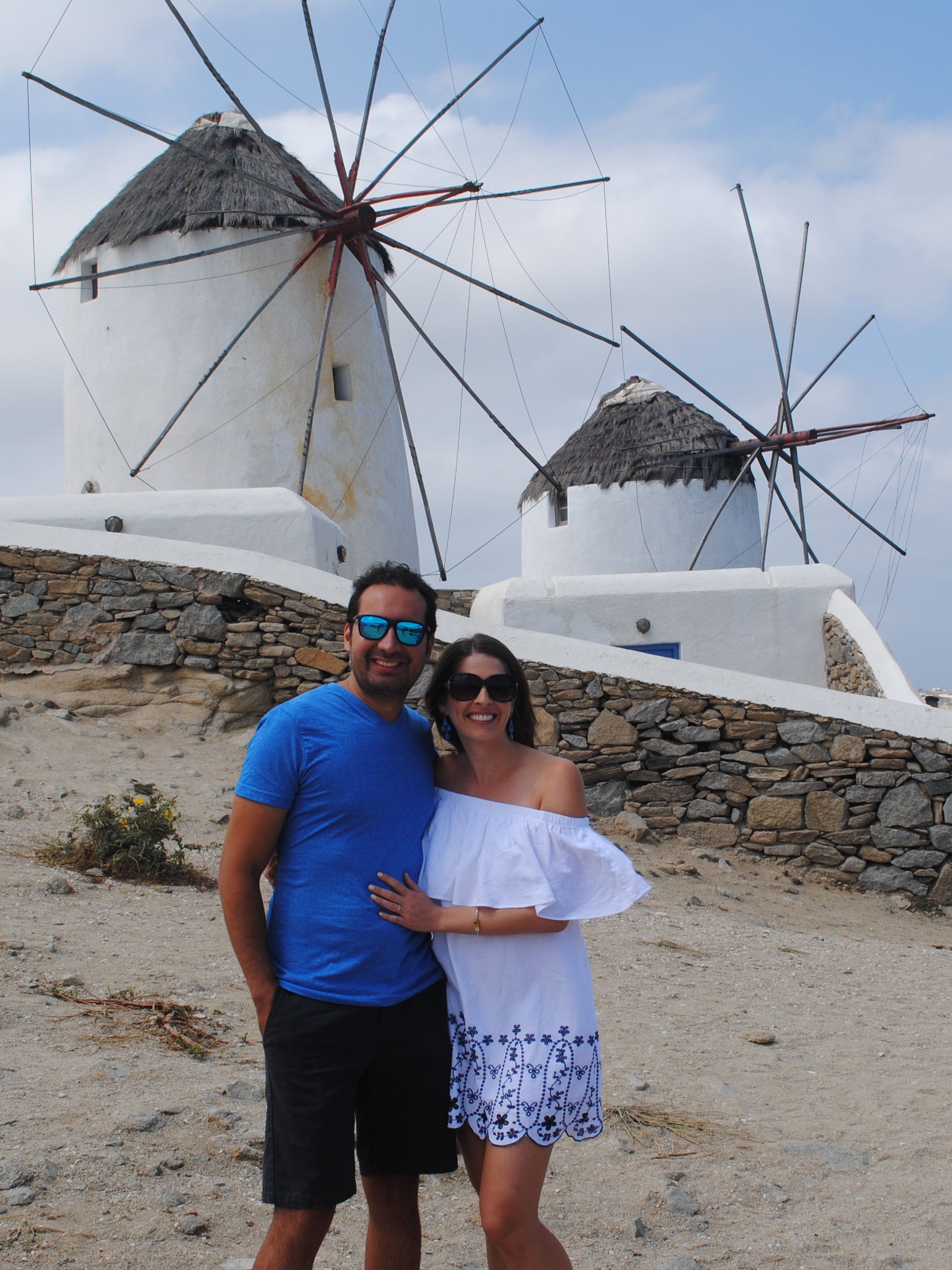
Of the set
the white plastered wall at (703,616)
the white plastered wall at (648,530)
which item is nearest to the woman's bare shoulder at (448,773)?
the white plastered wall at (703,616)

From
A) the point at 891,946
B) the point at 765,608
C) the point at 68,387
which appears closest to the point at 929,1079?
the point at 891,946

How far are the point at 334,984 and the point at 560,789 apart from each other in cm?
52

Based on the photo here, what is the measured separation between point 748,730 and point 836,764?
53 cm

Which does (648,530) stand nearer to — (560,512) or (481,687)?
(560,512)

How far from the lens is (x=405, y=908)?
6.06ft

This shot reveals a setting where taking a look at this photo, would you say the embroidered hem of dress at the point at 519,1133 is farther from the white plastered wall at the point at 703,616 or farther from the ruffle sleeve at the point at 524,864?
the white plastered wall at the point at 703,616

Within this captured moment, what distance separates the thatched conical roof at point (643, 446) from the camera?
16250mm

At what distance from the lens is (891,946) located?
5441mm

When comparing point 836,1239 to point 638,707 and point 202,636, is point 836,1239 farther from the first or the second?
point 202,636

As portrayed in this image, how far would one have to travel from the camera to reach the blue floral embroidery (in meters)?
1.80

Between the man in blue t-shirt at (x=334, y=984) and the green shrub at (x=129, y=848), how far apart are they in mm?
3082

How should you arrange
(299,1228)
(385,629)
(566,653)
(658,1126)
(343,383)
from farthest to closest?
(343,383) → (566,653) → (658,1126) → (385,629) → (299,1228)

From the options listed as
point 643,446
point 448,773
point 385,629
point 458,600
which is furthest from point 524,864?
point 643,446

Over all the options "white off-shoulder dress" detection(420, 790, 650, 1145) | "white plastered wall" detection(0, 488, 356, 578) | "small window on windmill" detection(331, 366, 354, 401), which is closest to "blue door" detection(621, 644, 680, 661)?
"white plastered wall" detection(0, 488, 356, 578)
